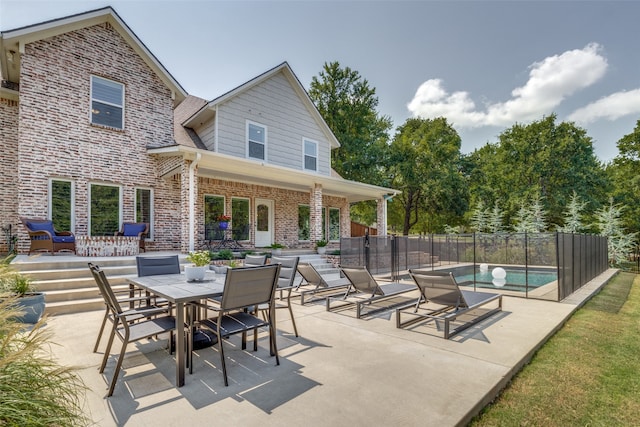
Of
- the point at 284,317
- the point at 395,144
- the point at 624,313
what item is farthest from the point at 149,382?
the point at 395,144

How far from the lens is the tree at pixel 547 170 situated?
23391mm

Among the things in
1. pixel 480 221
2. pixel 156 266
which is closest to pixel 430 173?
pixel 480 221

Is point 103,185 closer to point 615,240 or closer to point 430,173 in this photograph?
point 615,240

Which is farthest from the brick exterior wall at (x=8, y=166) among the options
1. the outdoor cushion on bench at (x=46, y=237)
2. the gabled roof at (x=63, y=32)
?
the outdoor cushion on bench at (x=46, y=237)

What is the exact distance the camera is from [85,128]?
376 inches

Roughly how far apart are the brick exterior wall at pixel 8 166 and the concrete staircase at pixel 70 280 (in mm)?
3260

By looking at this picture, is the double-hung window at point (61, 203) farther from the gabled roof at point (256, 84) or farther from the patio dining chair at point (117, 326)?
the patio dining chair at point (117, 326)

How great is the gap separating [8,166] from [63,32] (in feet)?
14.0

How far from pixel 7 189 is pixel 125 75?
4877mm

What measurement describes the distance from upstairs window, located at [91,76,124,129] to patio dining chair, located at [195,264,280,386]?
9190mm

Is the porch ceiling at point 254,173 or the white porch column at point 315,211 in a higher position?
the porch ceiling at point 254,173

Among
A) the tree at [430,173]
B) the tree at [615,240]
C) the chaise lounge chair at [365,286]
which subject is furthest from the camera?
the tree at [430,173]

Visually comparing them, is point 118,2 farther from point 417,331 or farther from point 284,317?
point 417,331

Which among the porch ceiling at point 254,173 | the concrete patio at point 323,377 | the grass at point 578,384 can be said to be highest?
the porch ceiling at point 254,173
